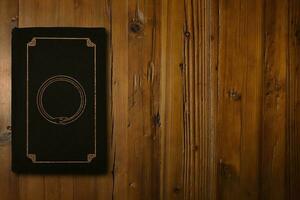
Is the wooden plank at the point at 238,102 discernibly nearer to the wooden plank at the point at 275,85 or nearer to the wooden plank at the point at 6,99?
the wooden plank at the point at 275,85

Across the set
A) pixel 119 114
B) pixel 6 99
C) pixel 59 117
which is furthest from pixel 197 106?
pixel 6 99

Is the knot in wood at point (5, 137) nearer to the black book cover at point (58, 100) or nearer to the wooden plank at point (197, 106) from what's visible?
the black book cover at point (58, 100)

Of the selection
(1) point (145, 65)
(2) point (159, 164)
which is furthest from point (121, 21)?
(2) point (159, 164)

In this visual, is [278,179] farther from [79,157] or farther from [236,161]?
[79,157]

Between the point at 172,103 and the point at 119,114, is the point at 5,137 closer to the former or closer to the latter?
the point at 119,114

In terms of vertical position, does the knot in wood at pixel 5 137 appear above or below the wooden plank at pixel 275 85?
below

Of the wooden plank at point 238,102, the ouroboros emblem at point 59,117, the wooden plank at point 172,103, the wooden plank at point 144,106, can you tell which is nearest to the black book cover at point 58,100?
the ouroboros emblem at point 59,117

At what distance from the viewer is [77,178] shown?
1464mm

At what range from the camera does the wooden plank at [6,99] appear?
1450 mm

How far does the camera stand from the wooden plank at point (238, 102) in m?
1.48

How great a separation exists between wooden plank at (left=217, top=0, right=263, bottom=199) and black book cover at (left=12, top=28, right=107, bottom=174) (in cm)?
47

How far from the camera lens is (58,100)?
1448mm

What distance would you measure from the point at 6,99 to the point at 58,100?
20 cm

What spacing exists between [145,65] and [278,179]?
0.69 metres
